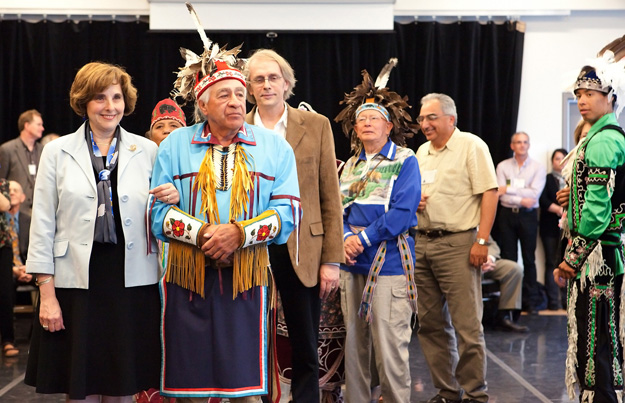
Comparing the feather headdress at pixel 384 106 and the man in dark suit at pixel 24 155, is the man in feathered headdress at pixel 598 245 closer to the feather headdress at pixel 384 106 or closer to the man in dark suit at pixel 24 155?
the feather headdress at pixel 384 106

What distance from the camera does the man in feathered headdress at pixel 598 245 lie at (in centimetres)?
353

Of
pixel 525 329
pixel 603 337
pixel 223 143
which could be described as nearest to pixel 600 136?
pixel 603 337

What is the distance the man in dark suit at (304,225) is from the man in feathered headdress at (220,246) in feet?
1.18

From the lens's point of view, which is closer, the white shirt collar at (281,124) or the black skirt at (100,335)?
the black skirt at (100,335)

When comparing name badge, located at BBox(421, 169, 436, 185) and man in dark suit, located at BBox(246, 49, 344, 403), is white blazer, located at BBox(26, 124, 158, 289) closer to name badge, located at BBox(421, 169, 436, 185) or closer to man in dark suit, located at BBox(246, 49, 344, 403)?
man in dark suit, located at BBox(246, 49, 344, 403)

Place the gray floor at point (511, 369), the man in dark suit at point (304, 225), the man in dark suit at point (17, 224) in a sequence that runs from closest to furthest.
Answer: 1. the man in dark suit at point (304, 225)
2. the gray floor at point (511, 369)
3. the man in dark suit at point (17, 224)

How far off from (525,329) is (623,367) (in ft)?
10.8

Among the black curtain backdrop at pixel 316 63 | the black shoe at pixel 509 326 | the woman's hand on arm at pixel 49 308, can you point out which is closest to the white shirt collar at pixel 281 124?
the woman's hand on arm at pixel 49 308

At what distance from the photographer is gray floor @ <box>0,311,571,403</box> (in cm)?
457

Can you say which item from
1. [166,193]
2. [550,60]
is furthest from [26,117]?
[550,60]

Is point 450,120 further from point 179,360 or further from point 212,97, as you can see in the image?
point 179,360

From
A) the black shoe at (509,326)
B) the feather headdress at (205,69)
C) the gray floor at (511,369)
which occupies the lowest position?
the gray floor at (511,369)

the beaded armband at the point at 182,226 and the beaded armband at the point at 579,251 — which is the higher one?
the beaded armband at the point at 182,226

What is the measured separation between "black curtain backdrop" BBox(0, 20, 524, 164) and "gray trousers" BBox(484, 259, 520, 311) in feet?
5.68
